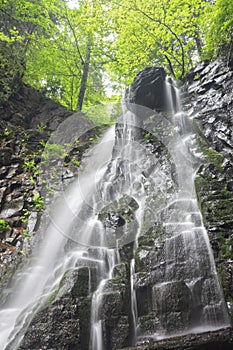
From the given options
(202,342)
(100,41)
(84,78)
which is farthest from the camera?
(100,41)

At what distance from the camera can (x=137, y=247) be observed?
569 cm

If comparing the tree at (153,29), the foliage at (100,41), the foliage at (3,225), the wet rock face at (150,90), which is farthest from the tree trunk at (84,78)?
the foliage at (3,225)

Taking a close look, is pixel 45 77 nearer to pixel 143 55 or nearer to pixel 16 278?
pixel 143 55

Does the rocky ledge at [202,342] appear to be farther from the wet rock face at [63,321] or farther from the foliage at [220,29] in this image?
the foliage at [220,29]

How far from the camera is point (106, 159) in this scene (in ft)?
34.0

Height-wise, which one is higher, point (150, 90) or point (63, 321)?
point (150, 90)

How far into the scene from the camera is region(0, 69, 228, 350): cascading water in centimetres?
420

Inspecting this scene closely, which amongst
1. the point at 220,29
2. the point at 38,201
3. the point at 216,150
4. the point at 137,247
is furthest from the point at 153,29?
the point at 137,247

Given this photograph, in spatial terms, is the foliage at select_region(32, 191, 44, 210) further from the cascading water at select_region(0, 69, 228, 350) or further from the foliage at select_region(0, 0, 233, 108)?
the foliage at select_region(0, 0, 233, 108)

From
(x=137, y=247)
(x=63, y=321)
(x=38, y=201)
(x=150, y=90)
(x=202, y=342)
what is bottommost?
(x=202, y=342)

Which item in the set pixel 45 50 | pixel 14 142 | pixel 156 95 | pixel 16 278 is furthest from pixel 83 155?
pixel 45 50

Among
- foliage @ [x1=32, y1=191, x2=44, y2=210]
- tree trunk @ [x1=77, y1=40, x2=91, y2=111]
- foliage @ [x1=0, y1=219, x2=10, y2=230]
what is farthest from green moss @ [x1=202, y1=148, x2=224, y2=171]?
tree trunk @ [x1=77, y1=40, x2=91, y2=111]

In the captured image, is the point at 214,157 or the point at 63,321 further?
the point at 214,157

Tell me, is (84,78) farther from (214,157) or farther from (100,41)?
(214,157)
